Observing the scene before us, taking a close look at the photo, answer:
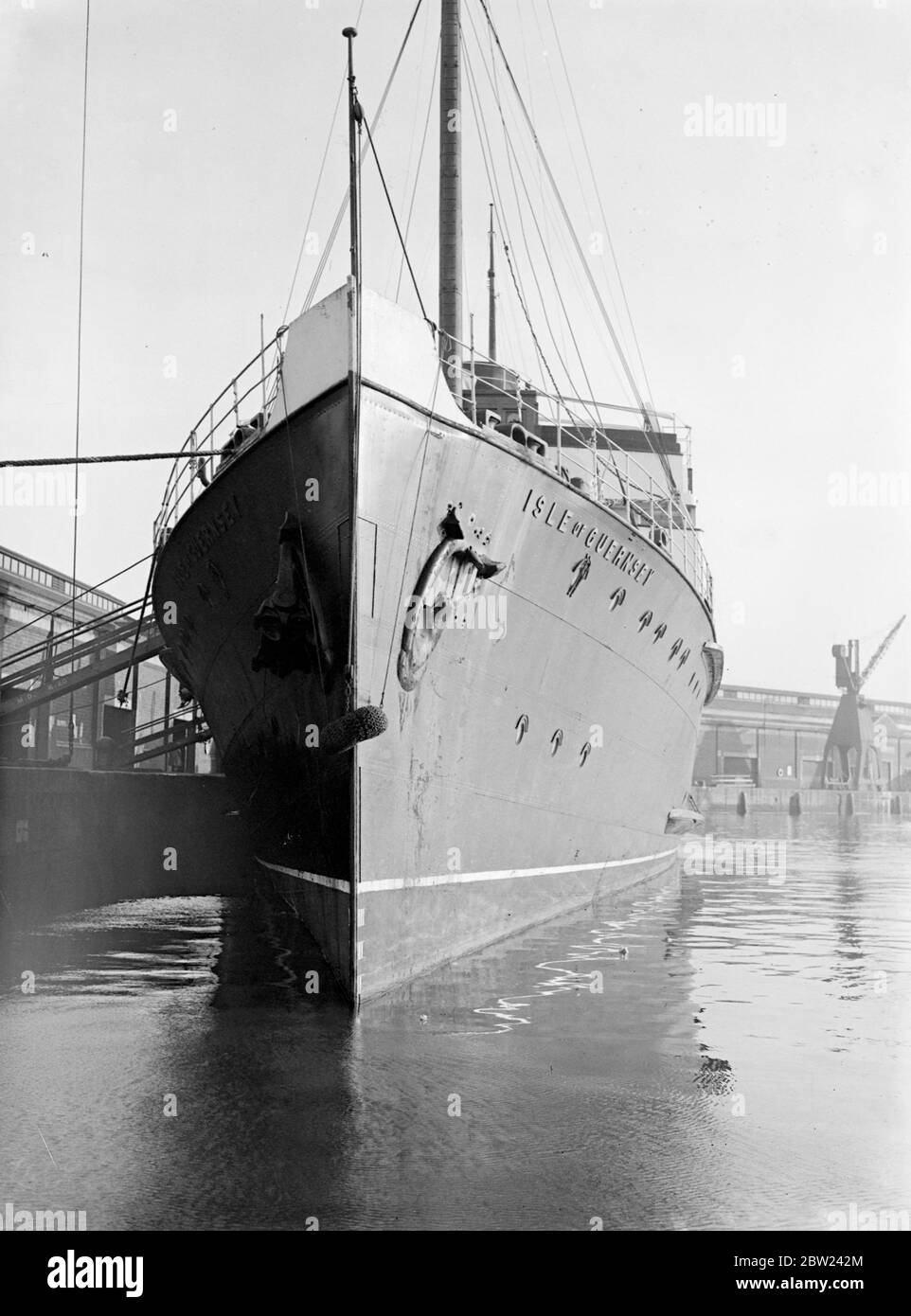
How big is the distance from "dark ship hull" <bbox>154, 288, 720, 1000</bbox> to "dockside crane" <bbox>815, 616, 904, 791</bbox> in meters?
60.5

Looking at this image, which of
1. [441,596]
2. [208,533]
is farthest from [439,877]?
[208,533]

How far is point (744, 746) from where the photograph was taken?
6912 cm

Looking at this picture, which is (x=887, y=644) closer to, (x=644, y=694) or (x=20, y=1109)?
(x=644, y=694)

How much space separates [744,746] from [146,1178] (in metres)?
67.7

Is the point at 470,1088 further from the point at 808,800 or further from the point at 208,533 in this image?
the point at 808,800

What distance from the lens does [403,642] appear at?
834 cm

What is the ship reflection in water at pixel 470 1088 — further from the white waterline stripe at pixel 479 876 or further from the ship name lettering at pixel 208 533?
the ship name lettering at pixel 208 533

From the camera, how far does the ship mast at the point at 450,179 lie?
11578 mm

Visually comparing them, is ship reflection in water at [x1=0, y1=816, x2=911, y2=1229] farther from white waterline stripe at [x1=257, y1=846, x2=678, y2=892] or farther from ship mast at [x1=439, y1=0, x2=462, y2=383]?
ship mast at [x1=439, y1=0, x2=462, y2=383]

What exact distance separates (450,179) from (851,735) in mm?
61712

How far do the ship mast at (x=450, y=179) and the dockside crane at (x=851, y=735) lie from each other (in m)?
60.8

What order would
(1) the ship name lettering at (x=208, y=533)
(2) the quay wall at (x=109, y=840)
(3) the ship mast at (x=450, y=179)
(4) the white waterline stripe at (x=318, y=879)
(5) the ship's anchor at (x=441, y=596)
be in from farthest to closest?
(2) the quay wall at (x=109, y=840) → (3) the ship mast at (x=450, y=179) → (1) the ship name lettering at (x=208, y=533) → (5) the ship's anchor at (x=441, y=596) → (4) the white waterline stripe at (x=318, y=879)

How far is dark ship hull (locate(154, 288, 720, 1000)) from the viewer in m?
8.03

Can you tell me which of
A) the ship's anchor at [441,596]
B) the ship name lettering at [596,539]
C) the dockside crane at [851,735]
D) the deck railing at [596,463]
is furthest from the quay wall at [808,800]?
the ship's anchor at [441,596]
